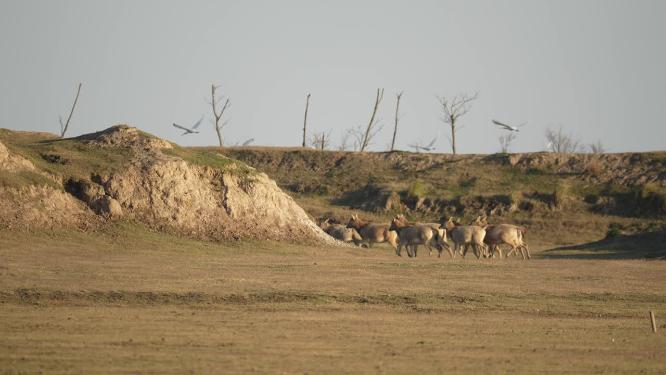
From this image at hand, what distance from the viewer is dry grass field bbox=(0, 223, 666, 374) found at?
57.9 ft

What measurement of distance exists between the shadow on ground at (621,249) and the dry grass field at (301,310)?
665cm

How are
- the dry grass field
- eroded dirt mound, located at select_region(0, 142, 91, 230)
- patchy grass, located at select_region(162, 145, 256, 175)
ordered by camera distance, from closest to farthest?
the dry grass field < eroded dirt mound, located at select_region(0, 142, 91, 230) < patchy grass, located at select_region(162, 145, 256, 175)

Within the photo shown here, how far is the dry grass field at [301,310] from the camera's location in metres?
17.6

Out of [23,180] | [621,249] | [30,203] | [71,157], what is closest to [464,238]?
[621,249]

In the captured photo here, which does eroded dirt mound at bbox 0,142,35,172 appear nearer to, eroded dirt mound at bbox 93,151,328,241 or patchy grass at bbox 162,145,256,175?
eroded dirt mound at bbox 93,151,328,241

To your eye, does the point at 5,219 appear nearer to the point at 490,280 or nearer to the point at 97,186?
the point at 97,186

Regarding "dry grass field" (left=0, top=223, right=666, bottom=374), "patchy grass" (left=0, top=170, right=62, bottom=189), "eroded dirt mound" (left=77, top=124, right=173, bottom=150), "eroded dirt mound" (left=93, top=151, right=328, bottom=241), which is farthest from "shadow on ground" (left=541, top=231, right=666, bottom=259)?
"patchy grass" (left=0, top=170, right=62, bottom=189)

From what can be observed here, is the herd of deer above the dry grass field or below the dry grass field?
above

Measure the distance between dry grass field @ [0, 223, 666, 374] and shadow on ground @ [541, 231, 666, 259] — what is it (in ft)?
21.8

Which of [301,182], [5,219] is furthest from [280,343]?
[301,182]

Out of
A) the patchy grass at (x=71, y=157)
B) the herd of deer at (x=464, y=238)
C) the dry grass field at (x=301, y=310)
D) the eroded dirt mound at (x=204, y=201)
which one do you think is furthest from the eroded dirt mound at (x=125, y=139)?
the herd of deer at (x=464, y=238)

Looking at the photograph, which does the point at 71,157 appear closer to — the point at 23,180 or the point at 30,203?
the point at 23,180

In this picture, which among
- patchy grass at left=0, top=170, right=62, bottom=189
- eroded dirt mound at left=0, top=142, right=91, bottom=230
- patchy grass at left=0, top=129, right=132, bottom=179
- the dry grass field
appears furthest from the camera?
patchy grass at left=0, top=129, right=132, bottom=179

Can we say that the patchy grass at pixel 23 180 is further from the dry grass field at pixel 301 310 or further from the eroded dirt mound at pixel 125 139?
the eroded dirt mound at pixel 125 139
